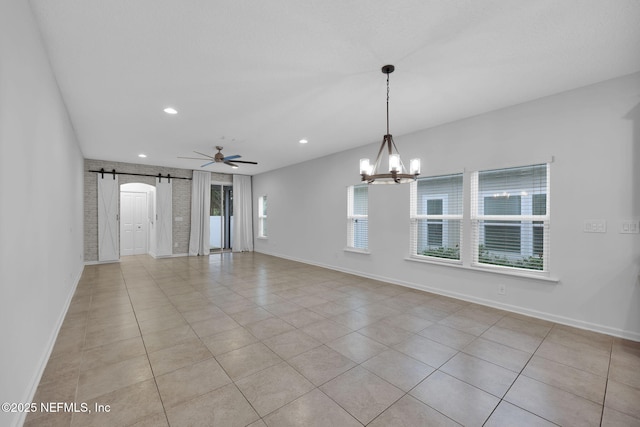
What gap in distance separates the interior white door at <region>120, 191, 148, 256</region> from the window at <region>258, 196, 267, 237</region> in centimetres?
364

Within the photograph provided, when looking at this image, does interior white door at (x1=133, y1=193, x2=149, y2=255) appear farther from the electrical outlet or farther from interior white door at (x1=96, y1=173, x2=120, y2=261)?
the electrical outlet

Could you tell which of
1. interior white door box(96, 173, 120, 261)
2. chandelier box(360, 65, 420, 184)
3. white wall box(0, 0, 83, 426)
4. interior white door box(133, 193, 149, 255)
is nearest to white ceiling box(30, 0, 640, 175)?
white wall box(0, 0, 83, 426)

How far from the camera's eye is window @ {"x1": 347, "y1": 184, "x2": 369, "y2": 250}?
569 cm

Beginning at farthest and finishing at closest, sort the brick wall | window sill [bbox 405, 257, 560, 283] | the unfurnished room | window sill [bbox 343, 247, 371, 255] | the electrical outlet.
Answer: the brick wall, window sill [bbox 343, 247, 371, 255], window sill [bbox 405, 257, 560, 283], the electrical outlet, the unfurnished room

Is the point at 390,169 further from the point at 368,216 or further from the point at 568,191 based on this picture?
the point at 368,216

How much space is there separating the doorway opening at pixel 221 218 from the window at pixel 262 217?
3.33 ft

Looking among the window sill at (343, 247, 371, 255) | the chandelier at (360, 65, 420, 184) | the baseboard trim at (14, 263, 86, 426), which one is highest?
the chandelier at (360, 65, 420, 184)

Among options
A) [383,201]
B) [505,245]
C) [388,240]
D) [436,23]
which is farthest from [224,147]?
[505,245]

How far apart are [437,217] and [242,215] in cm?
678

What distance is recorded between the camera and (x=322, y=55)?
8.20 ft

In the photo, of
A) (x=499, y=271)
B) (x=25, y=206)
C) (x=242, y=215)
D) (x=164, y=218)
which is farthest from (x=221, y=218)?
(x=499, y=271)

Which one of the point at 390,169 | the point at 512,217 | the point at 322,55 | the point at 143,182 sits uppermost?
the point at 322,55

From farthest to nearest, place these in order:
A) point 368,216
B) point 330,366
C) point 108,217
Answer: point 108,217 < point 368,216 < point 330,366

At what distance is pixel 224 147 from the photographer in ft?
18.8
